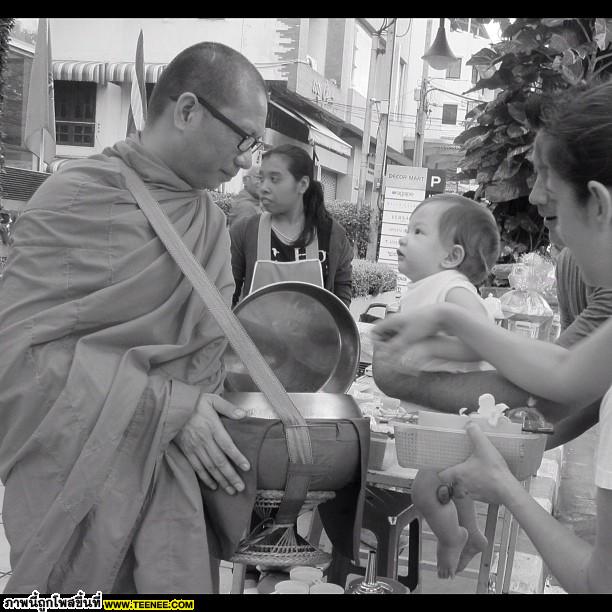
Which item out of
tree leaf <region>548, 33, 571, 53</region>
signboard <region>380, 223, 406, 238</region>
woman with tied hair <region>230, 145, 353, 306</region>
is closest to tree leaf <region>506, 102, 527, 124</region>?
tree leaf <region>548, 33, 571, 53</region>

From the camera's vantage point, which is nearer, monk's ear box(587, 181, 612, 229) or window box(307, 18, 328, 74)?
monk's ear box(587, 181, 612, 229)

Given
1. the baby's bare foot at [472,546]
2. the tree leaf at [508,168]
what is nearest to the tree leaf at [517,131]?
the tree leaf at [508,168]

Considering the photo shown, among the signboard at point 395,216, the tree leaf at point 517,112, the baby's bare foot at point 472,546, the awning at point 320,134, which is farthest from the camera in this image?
the awning at point 320,134

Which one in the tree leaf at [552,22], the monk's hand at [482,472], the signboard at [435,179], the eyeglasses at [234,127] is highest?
the tree leaf at [552,22]

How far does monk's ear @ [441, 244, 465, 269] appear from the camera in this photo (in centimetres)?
293

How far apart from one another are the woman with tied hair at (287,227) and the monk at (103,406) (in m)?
2.12

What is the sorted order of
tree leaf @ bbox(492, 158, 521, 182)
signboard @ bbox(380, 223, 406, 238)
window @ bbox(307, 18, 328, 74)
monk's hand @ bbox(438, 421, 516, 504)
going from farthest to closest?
1. window @ bbox(307, 18, 328, 74)
2. signboard @ bbox(380, 223, 406, 238)
3. tree leaf @ bbox(492, 158, 521, 182)
4. monk's hand @ bbox(438, 421, 516, 504)

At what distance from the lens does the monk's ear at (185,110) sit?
202 centimetres

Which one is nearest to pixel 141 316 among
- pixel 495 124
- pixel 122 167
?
pixel 122 167

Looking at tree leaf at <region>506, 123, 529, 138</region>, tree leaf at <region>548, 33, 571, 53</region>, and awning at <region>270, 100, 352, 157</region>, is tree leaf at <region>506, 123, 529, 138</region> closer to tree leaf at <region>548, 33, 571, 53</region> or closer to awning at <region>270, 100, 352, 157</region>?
tree leaf at <region>548, 33, 571, 53</region>

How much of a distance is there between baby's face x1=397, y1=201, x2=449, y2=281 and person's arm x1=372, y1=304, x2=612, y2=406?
1.18m

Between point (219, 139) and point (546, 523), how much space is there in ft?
3.93

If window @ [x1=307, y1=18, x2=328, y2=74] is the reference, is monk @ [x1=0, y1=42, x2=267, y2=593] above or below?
below

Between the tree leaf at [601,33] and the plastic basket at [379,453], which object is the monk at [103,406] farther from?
the tree leaf at [601,33]
